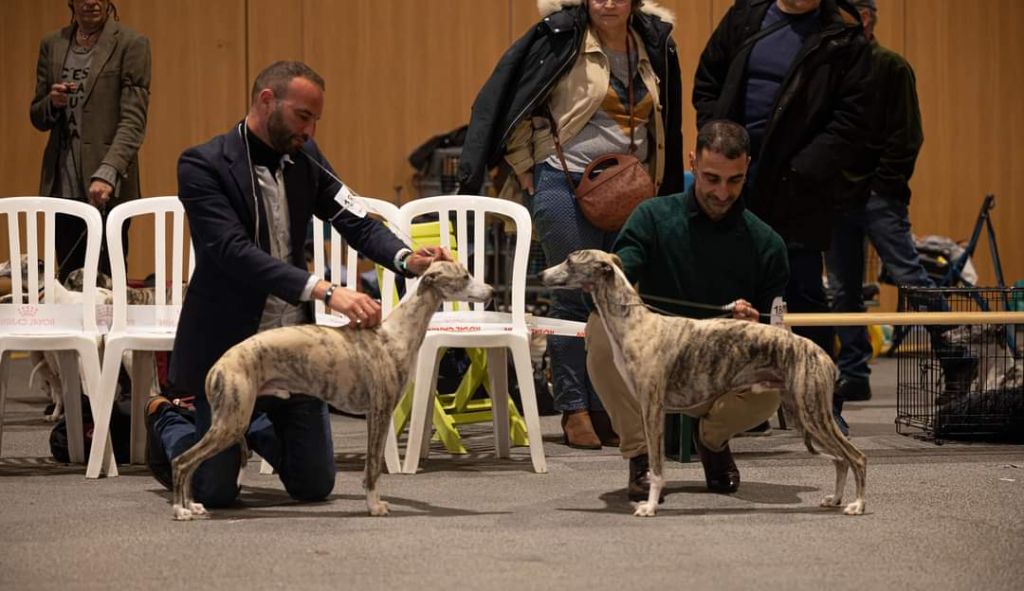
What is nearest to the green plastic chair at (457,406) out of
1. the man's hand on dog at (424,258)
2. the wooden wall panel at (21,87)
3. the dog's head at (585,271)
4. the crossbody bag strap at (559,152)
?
the crossbody bag strap at (559,152)

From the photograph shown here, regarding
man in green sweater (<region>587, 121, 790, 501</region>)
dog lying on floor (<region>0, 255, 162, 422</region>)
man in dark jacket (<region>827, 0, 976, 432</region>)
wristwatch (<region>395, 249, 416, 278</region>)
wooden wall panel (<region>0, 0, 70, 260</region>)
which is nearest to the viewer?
wristwatch (<region>395, 249, 416, 278</region>)

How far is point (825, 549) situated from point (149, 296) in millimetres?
3350

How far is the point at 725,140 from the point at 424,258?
86 centimetres

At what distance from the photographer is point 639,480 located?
3.89 meters

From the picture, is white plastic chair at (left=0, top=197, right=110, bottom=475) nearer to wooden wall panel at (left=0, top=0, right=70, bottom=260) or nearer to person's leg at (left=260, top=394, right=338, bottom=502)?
person's leg at (left=260, top=394, right=338, bottom=502)

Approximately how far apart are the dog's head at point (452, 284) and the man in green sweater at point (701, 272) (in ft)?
1.47

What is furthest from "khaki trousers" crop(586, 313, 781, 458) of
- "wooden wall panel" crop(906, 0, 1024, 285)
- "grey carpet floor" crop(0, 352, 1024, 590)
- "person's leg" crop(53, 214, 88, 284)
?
"wooden wall panel" crop(906, 0, 1024, 285)

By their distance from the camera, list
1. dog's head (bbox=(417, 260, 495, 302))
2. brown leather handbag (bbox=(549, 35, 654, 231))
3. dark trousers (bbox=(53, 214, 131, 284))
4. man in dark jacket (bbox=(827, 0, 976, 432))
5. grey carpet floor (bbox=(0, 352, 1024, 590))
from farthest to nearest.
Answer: man in dark jacket (bbox=(827, 0, 976, 432)) → dark trousers (bbox=(53, 214, 131, 284)) → brown leather handbag (bbox=(549, 35, 654, 231)) → dog's head (bbox=(417, 260, 495, 302)) → grey carpet floor (bbox=(0, 352, 1024, 590))

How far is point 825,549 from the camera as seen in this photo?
3219 mm

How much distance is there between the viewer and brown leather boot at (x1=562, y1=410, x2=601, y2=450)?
4960mm

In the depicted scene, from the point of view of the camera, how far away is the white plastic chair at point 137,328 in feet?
14.5

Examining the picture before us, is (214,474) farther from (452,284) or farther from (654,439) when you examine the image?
(654,439)

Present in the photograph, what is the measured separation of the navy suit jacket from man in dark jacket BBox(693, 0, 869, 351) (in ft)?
6.06

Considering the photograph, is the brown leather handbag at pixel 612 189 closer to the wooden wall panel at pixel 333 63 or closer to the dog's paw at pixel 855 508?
the dog's paw at pixel 855 508
